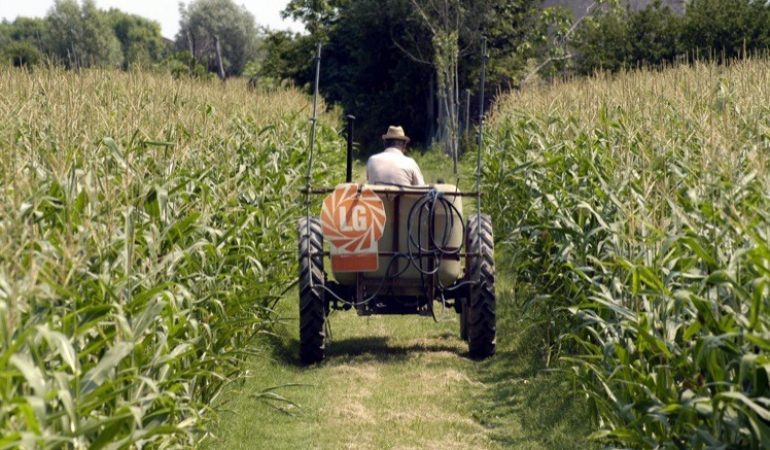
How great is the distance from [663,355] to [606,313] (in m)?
0.95

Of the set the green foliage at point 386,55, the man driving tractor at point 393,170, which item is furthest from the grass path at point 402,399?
the green foliage at point 386,55

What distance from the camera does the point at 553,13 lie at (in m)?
31.3

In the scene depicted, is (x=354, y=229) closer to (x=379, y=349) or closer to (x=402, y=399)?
(x=402, y=399)

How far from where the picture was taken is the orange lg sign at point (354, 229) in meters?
8.58

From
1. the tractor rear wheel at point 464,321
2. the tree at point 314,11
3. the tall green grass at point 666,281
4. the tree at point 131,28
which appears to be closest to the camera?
the tall green grass at point 666,281

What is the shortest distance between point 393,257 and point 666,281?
3.83 m

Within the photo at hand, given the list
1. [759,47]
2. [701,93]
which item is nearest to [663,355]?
[701,93]

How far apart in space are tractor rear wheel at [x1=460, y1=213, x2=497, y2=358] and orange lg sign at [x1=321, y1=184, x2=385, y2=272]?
86 centimetres

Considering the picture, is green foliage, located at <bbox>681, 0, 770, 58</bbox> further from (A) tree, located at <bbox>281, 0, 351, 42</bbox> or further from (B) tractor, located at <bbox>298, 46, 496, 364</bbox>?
(B) tractor, located at <bbox>298, 46, 496, 364</bbox>

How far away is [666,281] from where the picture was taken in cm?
539

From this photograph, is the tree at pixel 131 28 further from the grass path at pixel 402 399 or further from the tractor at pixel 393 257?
the tractor at pixel 393 257

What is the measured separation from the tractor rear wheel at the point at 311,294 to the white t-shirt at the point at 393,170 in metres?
0.71

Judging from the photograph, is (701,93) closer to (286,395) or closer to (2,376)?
(286,395)

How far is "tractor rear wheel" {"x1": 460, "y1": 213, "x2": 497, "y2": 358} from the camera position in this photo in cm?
889
